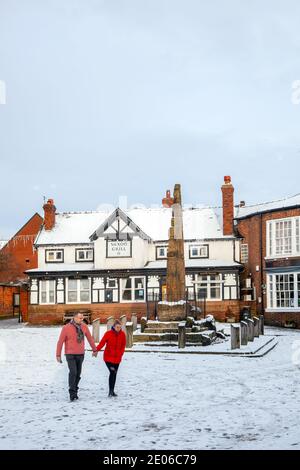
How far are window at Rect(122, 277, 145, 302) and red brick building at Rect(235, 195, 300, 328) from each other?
22.9ft

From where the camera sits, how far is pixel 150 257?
40.9 meters

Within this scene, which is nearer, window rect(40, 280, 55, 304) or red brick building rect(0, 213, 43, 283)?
window rect(40, 280, 55, 304)

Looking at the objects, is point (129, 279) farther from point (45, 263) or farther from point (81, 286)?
point (45, 263)

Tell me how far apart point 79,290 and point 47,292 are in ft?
7.74

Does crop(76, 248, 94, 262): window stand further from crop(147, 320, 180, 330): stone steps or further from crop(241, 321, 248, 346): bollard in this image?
crop(241, 321, 248, 346): bollard

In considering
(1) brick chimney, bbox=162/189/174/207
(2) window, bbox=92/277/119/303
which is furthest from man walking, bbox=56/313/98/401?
(1) brick chimney, bbox=162/189/174/207

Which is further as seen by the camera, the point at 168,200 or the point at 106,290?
the point at 168,200

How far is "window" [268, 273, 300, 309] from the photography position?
1320 inches

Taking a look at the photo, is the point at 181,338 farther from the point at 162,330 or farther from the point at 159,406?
the point at 159,406

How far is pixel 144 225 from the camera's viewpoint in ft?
139

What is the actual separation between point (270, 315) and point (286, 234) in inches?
203

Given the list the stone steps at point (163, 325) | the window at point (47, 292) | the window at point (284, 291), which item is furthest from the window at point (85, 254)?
the stone steps at point (163, 325)

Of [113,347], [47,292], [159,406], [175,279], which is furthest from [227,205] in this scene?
[159,406]

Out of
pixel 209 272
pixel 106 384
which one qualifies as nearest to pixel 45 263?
pixel 209 272
